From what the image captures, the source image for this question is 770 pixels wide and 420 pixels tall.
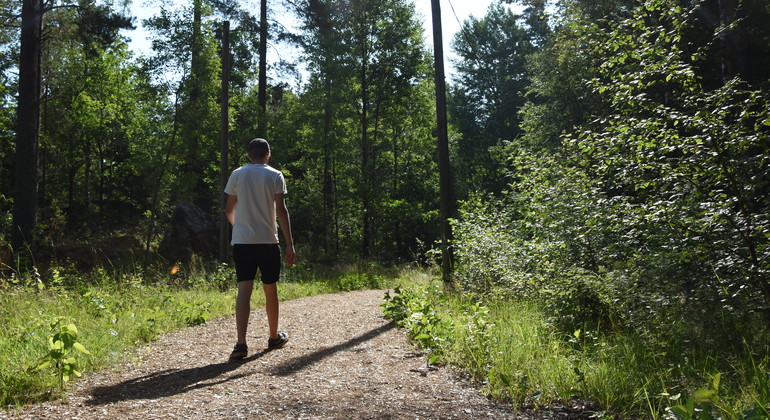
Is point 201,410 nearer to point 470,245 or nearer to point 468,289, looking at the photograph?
point 468,289

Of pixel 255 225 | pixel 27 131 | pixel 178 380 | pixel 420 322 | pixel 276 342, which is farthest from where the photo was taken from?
pixel 27 131

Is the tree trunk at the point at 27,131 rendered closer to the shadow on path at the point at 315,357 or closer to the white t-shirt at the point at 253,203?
the white t-shirt at the point at 253,203

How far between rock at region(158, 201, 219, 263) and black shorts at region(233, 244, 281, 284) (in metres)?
16.1

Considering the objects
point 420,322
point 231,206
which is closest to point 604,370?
point 420,322

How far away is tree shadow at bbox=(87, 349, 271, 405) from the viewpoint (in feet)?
11.5

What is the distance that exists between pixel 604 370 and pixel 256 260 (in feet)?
10.2

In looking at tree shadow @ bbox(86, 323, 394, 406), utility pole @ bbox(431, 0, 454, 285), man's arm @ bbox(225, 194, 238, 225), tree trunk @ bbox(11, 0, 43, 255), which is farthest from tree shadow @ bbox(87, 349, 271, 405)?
tree trunk @ bbox(11, 0, 43, 255)

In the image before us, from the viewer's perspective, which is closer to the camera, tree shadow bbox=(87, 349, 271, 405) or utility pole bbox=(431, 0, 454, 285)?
tree shadow bbox=(87, 349, 271, 405)

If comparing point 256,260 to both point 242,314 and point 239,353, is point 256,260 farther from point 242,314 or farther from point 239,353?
point 239,353

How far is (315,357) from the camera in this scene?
488 centimetres

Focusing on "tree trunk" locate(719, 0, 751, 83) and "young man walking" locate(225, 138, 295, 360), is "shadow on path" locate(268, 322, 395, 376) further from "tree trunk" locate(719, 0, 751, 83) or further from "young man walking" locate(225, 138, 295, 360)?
"tree trunk" locate(719, 0, 751, 83)

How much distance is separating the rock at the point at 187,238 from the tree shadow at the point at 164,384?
16.5m

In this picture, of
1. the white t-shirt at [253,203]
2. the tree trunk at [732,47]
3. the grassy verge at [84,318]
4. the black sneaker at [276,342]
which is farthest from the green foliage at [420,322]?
the tree trunk at [732,47]

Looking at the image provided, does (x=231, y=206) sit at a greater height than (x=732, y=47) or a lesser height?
lesser
